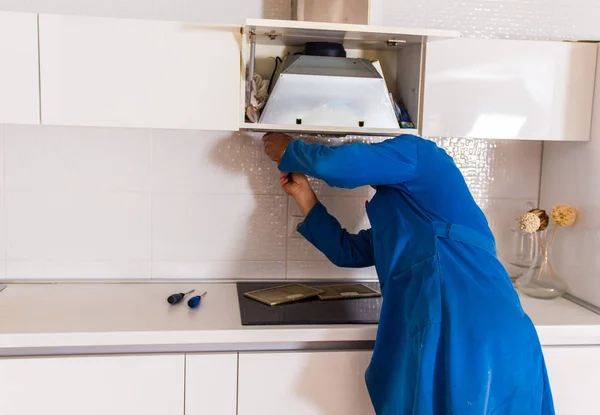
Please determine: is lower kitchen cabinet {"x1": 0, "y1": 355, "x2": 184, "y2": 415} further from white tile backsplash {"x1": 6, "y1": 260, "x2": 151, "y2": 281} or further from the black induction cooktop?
white tile backsplash {"x1": 6, "y1": 260, "x2": 151, "y2": 281}

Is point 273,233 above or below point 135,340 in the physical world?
above

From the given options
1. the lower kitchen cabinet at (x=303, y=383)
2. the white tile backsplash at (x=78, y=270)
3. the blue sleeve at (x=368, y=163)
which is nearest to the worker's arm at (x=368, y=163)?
the blue sleeve at (x=368, y=163)

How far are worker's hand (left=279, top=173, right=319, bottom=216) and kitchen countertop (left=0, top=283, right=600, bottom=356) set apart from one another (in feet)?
1.20

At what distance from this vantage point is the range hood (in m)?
1.75

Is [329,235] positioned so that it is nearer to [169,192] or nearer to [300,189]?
[300,189]

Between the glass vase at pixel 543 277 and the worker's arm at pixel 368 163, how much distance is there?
30.4 inches

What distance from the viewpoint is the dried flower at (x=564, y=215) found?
2.00m

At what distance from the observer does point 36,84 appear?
172 centimetres

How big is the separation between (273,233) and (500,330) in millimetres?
905

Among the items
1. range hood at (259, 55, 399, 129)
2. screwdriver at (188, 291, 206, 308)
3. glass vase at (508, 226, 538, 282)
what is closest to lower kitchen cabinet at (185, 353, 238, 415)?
screwdriver at (188, 291, 206, 308)

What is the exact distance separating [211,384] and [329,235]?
579mm

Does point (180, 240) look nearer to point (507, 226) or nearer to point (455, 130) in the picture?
point (455, 130)

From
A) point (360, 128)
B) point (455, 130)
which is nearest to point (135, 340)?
point (360, 128)

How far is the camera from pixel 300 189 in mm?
1953
